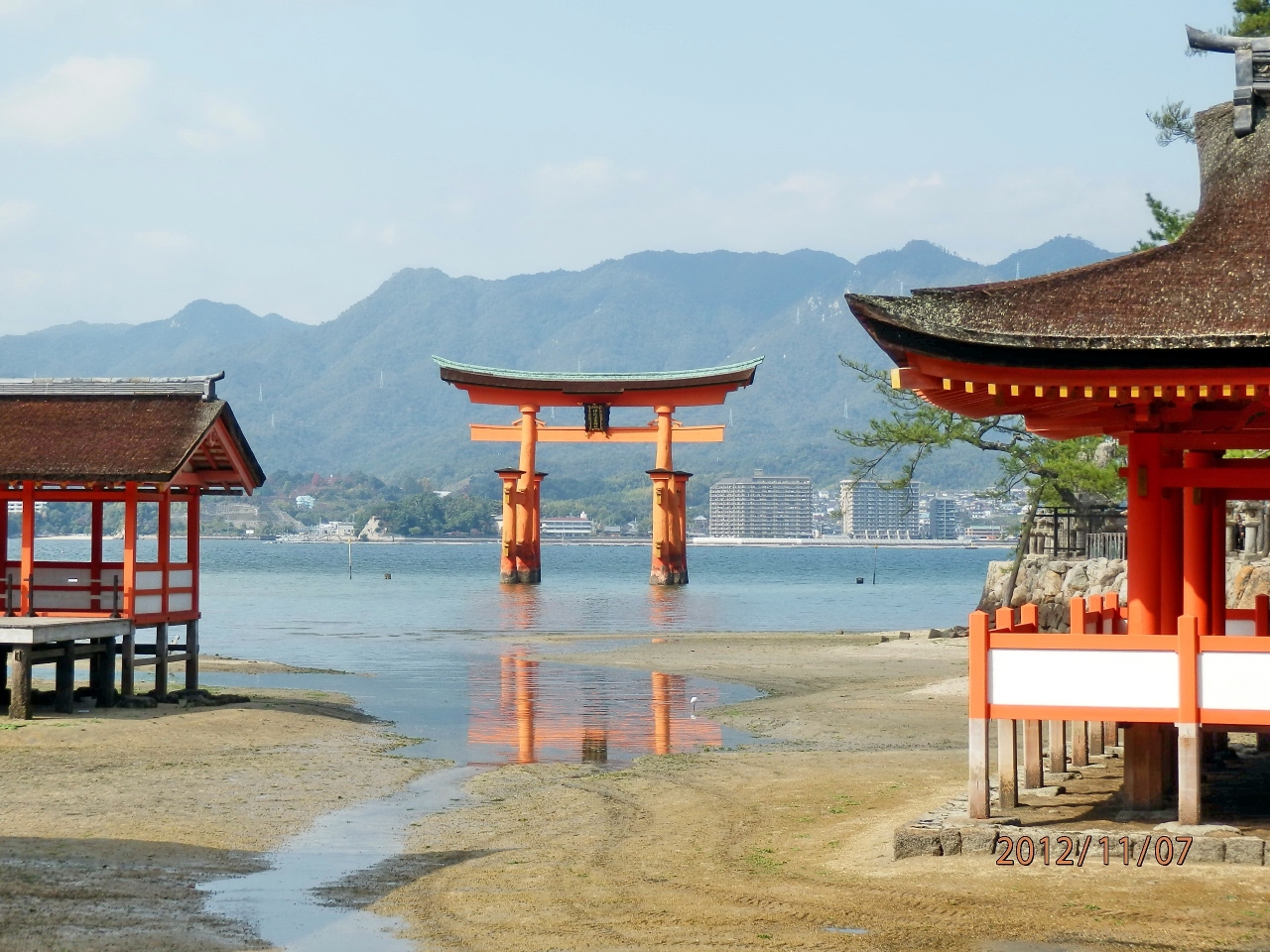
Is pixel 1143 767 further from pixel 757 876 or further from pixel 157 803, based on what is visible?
pixel 157 803

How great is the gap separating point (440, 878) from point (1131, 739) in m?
5.21

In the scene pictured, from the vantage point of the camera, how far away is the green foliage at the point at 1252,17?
2948 centimetres

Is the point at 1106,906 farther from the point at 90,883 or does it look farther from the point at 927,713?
the point at 927,713

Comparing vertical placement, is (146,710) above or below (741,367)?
below

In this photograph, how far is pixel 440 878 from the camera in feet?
35.8

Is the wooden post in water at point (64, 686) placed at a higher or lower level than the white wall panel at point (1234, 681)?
lower

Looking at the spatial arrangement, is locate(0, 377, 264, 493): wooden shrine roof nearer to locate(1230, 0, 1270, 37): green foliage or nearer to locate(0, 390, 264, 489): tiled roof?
locate(0, 390, 264, 489): tiled roof

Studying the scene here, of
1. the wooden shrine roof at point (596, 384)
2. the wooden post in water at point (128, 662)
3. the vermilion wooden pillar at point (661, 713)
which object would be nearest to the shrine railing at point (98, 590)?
the wooden post in water at point (128, 662)

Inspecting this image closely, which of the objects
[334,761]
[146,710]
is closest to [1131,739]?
[334,761]

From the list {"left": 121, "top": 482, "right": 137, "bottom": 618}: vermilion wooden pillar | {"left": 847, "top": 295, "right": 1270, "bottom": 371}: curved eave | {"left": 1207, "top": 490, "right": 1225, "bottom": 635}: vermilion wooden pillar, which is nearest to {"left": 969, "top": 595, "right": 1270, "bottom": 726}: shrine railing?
{"left": 1207, "top": 490, "right": 1225, "bottom": 635}: vermilion wooden pillar

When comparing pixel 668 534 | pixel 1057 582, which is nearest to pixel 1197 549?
pixel 1057 582

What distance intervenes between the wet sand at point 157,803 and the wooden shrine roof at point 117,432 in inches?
128
